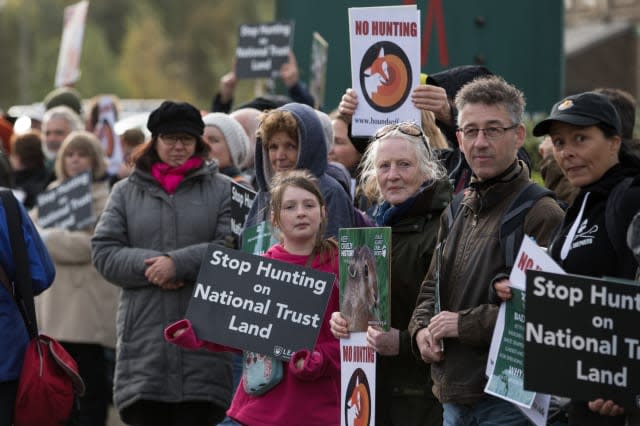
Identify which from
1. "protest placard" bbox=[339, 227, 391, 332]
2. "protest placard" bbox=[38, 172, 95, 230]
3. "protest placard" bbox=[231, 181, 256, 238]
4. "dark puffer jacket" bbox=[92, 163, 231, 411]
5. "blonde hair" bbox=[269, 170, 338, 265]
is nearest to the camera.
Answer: "protest placard" bbox=[339, 227, 391, 332]

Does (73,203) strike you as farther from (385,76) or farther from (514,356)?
(514,356)

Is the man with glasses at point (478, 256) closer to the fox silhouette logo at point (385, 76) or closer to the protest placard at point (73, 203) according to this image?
the fox silhouette logo at point (385, 76)

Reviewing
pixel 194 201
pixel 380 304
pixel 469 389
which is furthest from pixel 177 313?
pixel 469 389

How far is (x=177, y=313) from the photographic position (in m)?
8.11

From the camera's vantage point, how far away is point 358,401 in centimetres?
599

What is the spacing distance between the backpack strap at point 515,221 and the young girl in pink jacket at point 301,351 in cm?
113

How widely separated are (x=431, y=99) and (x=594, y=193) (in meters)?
1.73

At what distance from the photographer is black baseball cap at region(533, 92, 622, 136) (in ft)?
16.7

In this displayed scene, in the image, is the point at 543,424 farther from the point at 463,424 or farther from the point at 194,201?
the point at 194,201

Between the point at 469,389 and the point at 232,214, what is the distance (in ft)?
9.13

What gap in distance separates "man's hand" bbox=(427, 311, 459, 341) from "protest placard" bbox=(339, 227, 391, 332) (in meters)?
0.39

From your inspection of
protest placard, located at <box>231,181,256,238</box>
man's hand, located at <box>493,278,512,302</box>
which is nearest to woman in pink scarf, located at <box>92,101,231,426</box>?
protest placard, located at <box>231,181,256,238</box>

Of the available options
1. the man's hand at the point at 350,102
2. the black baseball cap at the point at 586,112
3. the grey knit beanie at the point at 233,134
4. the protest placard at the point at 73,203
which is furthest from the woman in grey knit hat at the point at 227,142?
the black baseball cap at the point at 586,112

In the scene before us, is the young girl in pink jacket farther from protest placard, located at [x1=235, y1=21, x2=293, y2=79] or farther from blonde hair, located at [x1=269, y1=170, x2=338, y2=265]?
protest placard, located at [x1=235, y1=21, x2=293, y2=79]
